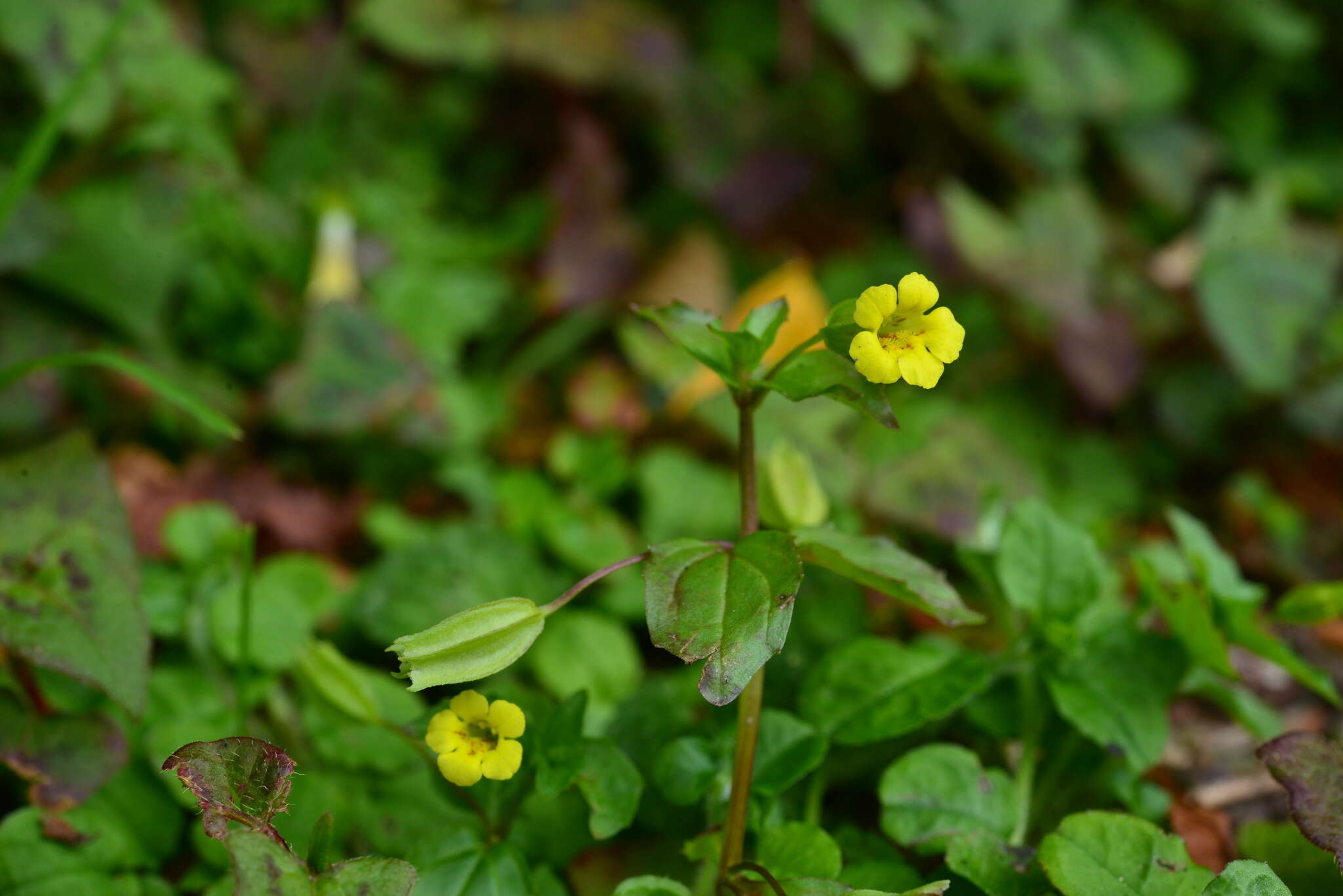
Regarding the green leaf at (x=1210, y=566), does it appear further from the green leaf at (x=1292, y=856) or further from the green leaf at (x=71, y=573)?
the green leaf at (x=71, y=573)

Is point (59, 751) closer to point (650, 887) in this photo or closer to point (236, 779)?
point (236, 779)

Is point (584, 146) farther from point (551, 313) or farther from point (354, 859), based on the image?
point (354, 859)

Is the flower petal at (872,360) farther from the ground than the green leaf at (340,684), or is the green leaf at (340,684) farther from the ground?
the flower petal at (872,360)

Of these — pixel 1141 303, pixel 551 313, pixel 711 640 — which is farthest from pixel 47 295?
pixel 1141 303

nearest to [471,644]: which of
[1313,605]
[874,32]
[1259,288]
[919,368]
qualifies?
[919,368]

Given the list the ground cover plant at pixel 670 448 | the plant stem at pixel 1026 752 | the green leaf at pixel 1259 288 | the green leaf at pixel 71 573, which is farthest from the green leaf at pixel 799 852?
the green leaf at pixel 1259 288

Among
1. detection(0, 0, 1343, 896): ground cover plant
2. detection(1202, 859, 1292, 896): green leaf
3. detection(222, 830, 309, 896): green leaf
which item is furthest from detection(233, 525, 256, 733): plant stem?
detection(1202, 859, 1292, 896): green leaf
